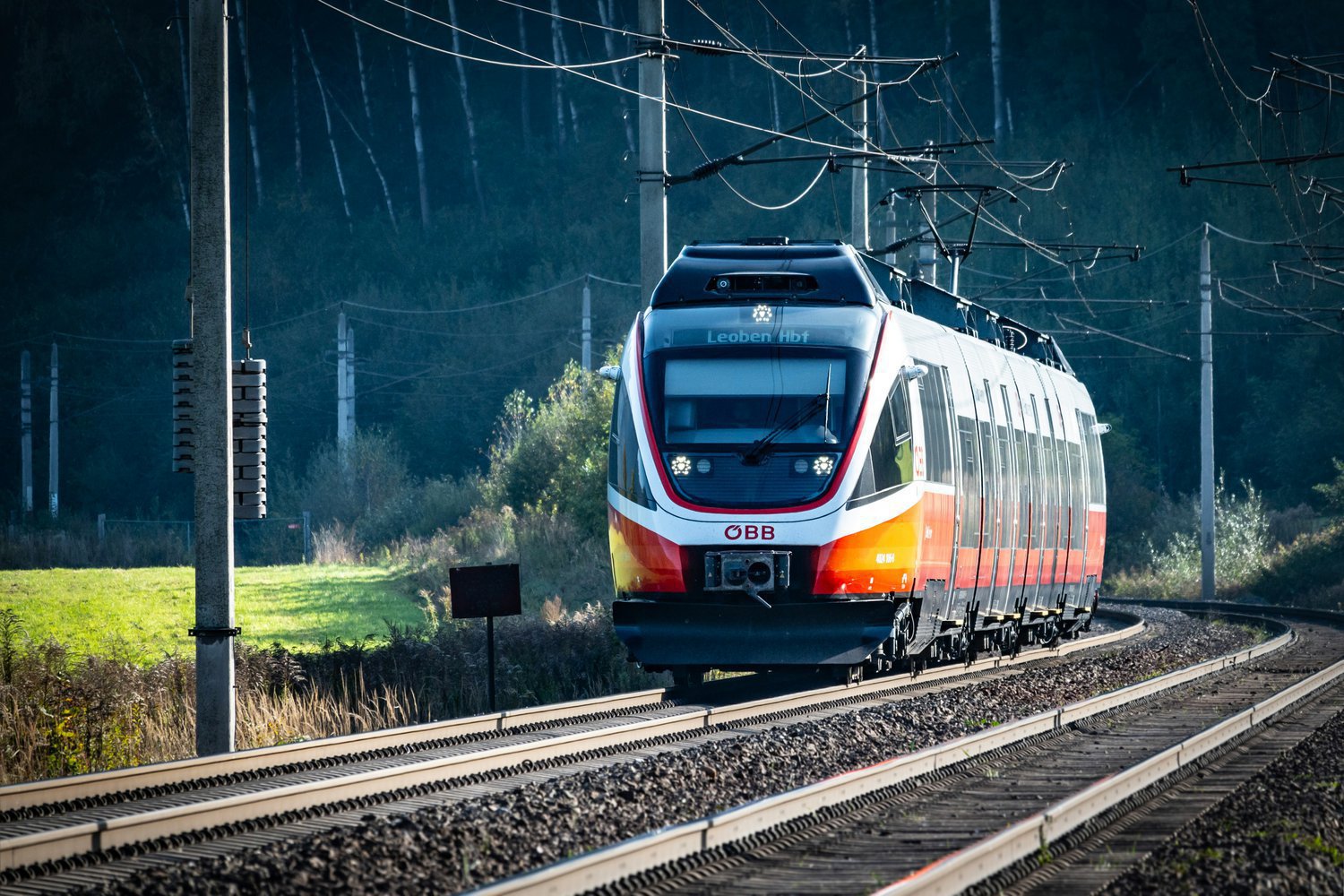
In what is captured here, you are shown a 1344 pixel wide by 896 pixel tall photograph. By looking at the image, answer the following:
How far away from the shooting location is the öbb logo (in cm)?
1550

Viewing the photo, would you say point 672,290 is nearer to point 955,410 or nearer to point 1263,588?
point 955,410

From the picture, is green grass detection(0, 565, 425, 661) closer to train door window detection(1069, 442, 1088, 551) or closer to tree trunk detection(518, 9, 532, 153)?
train door window detection(1069, 442, 1088, 551)

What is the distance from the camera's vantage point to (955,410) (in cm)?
1873

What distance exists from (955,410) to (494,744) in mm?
7631

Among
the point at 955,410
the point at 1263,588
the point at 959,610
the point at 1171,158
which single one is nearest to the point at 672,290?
the point at 955,410

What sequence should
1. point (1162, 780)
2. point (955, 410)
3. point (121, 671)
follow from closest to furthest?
point (1162, 780) → point (121, 671) → point (955, 410)

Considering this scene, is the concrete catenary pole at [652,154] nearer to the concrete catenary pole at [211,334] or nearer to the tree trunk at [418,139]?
the concrete catenary pole at [211,334]

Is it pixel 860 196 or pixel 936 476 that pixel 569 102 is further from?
pixel 936 476

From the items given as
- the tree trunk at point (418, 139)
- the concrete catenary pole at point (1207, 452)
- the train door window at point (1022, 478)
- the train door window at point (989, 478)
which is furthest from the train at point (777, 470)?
the tree trunk at point (418, 139)

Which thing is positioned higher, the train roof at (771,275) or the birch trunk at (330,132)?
the birch trunk at (330,132)

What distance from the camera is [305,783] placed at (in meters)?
10.4

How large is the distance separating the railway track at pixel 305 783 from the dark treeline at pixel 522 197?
47040 millimetres

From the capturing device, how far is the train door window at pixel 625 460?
15.9 meters

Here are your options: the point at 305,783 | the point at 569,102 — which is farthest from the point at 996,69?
the point at 305,783
